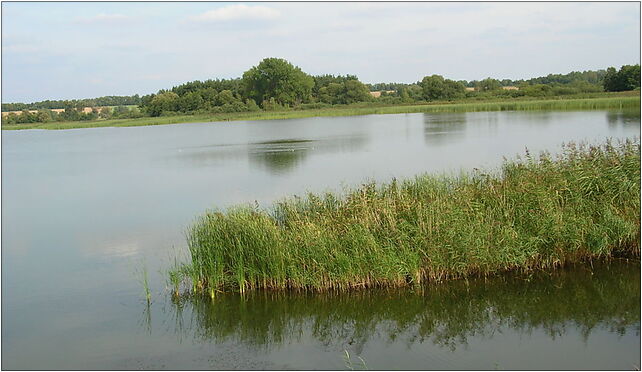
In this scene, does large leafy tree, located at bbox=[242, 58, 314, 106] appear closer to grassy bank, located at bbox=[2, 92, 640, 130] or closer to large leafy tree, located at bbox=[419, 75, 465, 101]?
grassy bank, located at bbox=[2, 92, 640, 130]

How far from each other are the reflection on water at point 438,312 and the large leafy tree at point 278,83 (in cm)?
8067

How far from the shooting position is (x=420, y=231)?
915 centimetres

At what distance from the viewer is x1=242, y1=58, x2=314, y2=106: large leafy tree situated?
292 feet

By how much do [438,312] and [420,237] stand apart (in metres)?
1.26

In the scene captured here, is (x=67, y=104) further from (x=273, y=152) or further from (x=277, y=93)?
(x=273, y=152)

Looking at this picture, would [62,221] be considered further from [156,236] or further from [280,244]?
[280,244]

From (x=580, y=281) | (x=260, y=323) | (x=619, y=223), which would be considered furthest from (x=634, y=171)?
(x=260, y=323)

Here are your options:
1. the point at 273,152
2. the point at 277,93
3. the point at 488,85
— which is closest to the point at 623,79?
the point at 488,85

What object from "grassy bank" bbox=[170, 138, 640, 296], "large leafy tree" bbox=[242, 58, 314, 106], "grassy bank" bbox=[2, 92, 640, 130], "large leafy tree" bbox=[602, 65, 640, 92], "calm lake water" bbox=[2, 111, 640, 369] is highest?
"large leafy tree" bbox=[242, 58, 314, 106]

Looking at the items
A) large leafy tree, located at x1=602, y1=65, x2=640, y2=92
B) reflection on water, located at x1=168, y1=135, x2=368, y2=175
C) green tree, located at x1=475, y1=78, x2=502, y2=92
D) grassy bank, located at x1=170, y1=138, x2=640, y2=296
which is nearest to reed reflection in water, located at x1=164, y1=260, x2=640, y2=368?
grassy bank, located at x1=170, y1=138, x2=640, y2=296

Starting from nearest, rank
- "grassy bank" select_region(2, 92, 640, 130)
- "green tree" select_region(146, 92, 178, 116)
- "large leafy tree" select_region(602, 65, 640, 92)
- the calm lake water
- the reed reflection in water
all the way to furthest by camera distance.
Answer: the calm lake water < the reed reflection in water < "grassy bank" select_region(2, 92, 640, 130) < "large leafy tree" select_region(602, 65, 640, 92) < "green tree" select_region(146, 92, 178, 116)

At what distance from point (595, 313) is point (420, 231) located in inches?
104

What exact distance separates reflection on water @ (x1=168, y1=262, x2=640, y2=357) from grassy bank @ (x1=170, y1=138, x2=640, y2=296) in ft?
0.91

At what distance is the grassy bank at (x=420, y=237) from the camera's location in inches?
355
